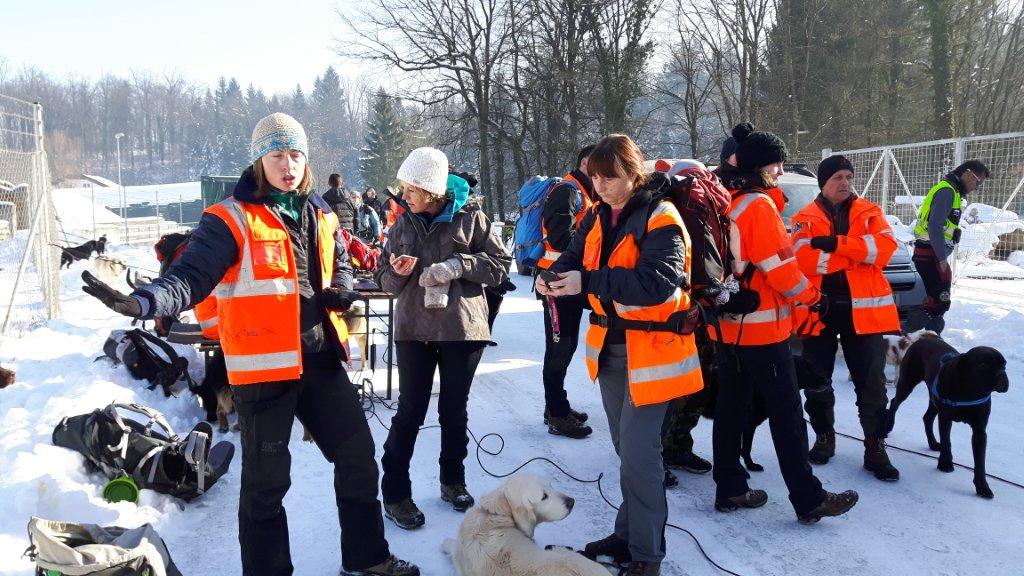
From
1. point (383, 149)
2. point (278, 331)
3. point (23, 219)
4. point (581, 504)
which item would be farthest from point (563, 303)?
point (383, 149)

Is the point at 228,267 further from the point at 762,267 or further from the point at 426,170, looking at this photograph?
the point at 762,267

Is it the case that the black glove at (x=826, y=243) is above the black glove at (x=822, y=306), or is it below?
above

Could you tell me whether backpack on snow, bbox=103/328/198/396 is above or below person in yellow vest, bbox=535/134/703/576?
below

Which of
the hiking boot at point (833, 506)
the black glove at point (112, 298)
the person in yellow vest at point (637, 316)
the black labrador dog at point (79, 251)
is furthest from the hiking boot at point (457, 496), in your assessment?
the black labrador dog at point (79, 251)

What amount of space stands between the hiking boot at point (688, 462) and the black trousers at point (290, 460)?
2073mm

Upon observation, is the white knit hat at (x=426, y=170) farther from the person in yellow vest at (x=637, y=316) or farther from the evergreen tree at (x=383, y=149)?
the evergreen tree at (x=383, y=149)

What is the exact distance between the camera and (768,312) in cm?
360

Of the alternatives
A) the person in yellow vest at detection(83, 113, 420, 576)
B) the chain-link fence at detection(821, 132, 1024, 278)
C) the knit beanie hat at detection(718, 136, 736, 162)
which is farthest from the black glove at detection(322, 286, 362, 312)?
the chain-link fence at detection(821, 132, 1024, 278)

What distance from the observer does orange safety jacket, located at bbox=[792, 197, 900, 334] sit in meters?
4.31

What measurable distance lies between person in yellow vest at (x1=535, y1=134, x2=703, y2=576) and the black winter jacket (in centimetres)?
94

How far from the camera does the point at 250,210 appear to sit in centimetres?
269

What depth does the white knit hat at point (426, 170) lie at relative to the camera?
364 cm

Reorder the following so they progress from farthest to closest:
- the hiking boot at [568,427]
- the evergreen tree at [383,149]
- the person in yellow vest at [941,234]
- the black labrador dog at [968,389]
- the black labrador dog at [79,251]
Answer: the evergreen tree at [383,149]
the black labrador dog at [79,251]
the person in yellow vest at [941,234]
the hiking boot at [568,427]
the black labrador dog at [968,389]

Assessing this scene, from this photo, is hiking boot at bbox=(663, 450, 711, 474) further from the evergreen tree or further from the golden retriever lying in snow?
the evergreen tree
